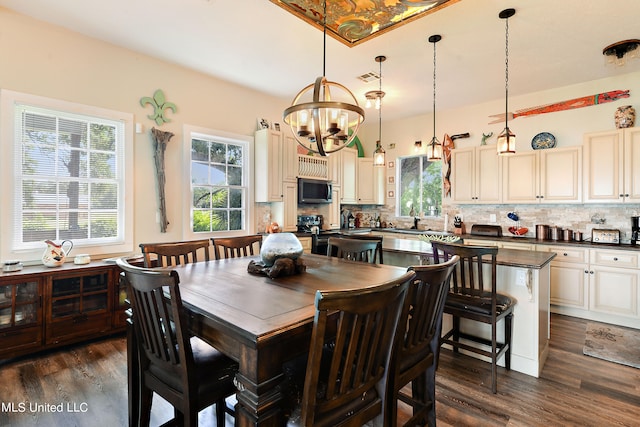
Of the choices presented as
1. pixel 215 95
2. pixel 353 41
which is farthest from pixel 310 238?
pixel 353 41

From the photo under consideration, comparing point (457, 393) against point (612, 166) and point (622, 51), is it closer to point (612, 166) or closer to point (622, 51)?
point (612, 166)

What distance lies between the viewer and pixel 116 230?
348 centimetres

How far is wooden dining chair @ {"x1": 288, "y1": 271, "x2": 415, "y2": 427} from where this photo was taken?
1.04m

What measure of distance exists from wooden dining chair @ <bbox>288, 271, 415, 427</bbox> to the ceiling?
235cm

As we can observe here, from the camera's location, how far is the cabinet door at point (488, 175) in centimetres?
470

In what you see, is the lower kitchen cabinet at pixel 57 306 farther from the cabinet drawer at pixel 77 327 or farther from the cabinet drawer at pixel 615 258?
the cabinet drawer at pixel 615 258

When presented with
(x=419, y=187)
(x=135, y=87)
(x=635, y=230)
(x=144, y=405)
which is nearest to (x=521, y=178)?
(x=635, y=230)

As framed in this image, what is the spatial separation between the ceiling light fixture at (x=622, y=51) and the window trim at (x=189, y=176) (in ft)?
14.3

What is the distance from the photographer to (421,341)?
5.32 feet

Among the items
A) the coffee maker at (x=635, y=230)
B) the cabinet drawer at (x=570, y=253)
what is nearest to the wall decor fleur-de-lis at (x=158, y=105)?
the cabinet drawer at (x=570, y=253)

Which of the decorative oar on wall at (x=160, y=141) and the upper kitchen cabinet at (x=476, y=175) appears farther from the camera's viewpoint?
the upper kitchen cabinet at (x=476, y=175)

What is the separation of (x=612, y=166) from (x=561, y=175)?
0.51 metres

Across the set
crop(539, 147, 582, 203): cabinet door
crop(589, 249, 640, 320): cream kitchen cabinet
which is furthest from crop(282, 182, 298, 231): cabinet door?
crop(589, 249, 640, 320): cream kitchen cabinet

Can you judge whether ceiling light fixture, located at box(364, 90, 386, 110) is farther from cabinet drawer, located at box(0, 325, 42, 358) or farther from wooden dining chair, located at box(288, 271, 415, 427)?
cabinet drawer, located at box(0, 325, 42, 358)
